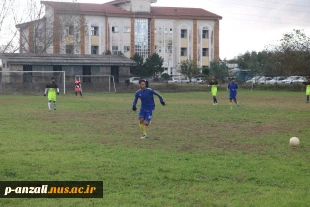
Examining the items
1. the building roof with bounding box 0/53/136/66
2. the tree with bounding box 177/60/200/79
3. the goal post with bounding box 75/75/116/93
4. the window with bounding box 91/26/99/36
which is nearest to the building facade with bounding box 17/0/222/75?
the window with bounding box 91/26/99/36

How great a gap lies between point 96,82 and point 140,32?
84.3 feet

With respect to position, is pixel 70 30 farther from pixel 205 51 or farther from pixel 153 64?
pixel 205 51

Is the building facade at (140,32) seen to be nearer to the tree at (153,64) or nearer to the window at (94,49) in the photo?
the window at (94,49)

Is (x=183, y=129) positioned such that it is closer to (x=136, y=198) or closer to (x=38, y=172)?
(x=38, y=172)

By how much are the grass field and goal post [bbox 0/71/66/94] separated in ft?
104

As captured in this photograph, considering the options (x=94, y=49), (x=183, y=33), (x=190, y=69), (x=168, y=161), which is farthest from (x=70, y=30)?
(x=168, y=161)

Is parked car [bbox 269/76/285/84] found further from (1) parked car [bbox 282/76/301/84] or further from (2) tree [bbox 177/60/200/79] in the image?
(2) tree [bbox 177/60/200/79]

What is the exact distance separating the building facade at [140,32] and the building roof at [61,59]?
11189 mm

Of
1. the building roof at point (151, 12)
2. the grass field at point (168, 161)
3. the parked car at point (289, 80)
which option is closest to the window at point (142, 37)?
the building roof at point (151, 12)

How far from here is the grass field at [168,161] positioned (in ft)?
27.3

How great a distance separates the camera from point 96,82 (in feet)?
192

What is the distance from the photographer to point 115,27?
79875 millimetres

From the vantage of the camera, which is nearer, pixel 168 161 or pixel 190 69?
pixel 168 161

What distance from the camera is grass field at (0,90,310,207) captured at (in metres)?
8.33
